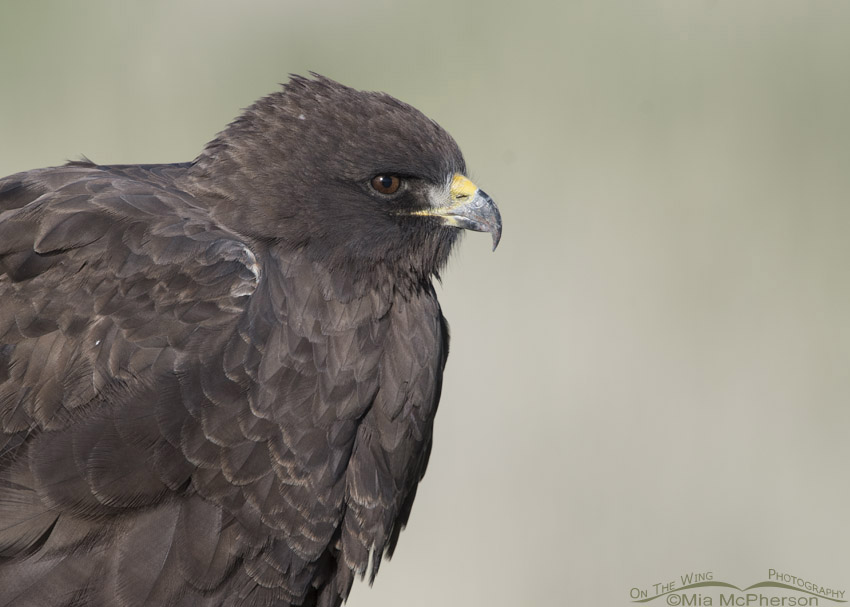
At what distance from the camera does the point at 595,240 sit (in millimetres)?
9273

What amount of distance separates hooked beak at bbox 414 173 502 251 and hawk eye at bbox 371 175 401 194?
0.49 feet

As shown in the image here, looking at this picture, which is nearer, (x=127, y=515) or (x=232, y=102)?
(x=127, y=515)

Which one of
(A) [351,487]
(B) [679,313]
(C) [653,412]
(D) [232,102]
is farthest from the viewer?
(D) [232,102]

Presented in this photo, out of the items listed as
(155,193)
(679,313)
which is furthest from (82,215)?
(679,313)

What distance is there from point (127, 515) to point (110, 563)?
0.19m

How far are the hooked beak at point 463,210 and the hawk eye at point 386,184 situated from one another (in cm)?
15

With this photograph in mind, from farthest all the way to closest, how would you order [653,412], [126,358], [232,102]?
[232,102]
[653,412]
[126,358]

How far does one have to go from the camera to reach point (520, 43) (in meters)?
11.0

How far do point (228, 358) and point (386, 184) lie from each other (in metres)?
1.05

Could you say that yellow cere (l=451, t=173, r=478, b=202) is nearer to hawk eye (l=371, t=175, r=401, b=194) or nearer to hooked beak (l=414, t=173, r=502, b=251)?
hooked beak (l=414, t=173, r=502, b=251)

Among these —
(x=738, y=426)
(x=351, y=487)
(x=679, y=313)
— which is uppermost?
(x=679, y=313)

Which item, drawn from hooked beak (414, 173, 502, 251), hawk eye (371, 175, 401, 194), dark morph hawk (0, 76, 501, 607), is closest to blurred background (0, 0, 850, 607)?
hooked beak (414, 173, 502, 251)

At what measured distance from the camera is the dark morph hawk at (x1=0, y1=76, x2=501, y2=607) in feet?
15.4

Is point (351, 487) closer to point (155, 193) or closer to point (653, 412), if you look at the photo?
point (155, 193)
